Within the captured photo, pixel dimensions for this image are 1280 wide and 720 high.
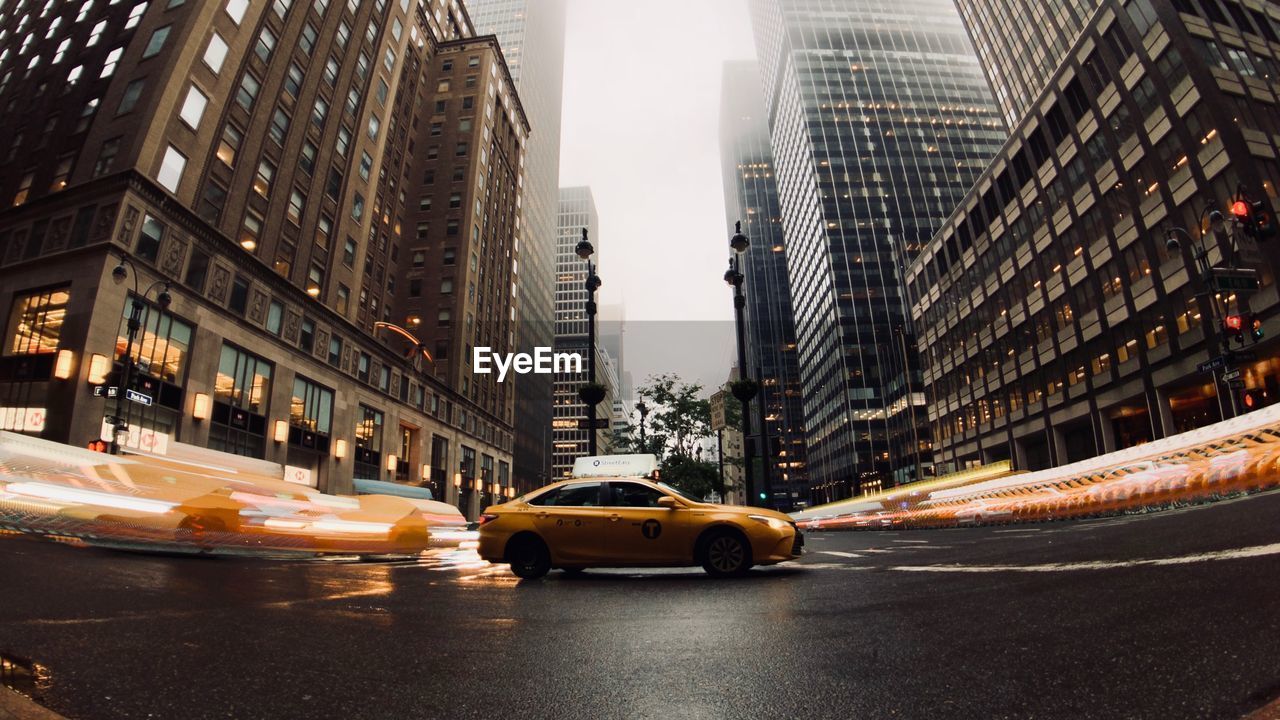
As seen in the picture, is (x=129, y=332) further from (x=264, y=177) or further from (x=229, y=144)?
(x=264, y=177)

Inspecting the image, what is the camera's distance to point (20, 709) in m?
2.24

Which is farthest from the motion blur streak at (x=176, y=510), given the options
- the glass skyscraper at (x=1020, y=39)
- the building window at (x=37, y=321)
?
the glass skyscraper at (x=1020, y=39)

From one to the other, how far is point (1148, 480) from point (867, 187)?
10163 centimetres

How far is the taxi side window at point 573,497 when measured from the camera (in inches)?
366

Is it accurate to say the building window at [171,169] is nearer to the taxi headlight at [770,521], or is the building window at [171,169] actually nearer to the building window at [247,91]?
the building window at [247,91]

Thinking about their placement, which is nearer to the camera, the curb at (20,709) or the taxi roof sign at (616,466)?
the curb at (20,709)

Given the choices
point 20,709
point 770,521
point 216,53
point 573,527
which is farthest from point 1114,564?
point 216,53

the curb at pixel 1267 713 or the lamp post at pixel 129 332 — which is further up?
the lamp post at pixel 129 332

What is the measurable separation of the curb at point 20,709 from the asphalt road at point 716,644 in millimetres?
201

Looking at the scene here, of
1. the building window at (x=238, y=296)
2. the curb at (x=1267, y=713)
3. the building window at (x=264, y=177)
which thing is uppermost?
the building window at (x=264, y=177)

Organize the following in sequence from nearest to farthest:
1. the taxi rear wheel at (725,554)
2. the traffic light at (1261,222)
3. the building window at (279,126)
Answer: the taxi rear wheel at (725,554), the traffic light at (1261,222), the building window at (279,126)

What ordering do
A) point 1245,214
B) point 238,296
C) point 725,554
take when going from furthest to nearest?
point 238,296
point 1245,214
point 725,554

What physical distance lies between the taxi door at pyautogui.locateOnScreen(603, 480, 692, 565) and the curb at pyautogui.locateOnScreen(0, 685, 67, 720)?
693 cm

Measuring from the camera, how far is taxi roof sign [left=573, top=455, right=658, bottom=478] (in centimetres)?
2428
